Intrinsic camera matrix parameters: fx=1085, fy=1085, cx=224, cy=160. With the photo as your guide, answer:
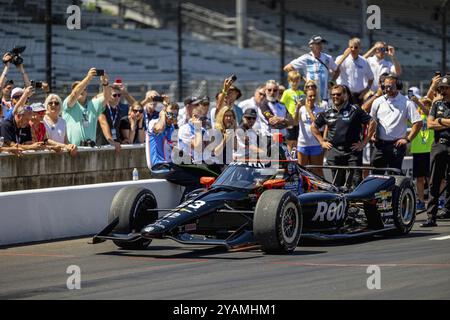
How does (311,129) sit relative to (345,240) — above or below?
above

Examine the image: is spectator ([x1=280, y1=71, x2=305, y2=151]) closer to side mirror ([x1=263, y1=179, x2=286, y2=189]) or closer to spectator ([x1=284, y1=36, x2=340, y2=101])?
spectator ([x1=284, y1=36, x2=340, y2=101])

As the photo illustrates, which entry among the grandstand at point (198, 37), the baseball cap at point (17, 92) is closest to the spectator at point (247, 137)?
the baseball cap at point (17, 92)

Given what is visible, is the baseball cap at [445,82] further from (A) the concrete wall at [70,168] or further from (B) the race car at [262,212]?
(A) the concrete wall at [70,168]

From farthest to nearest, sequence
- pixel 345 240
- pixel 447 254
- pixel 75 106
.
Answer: pixel 75 106 → pixel 345 240 → pixel 447 254

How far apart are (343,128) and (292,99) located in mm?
2824

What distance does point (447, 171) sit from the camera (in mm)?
15359

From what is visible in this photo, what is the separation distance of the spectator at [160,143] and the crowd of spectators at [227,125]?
1cm

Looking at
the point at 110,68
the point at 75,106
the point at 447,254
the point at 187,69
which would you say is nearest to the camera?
the point at 447,254

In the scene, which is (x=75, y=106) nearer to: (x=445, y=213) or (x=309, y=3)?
(x=445, y=213)

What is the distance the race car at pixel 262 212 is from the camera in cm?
1188

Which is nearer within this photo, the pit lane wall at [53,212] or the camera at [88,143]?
the pit lane wall at [53,212]

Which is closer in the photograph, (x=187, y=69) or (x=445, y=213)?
(x=445, y=213)
